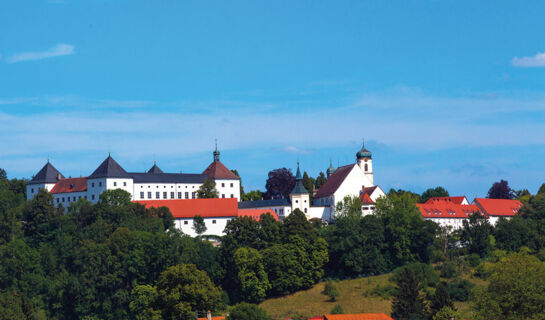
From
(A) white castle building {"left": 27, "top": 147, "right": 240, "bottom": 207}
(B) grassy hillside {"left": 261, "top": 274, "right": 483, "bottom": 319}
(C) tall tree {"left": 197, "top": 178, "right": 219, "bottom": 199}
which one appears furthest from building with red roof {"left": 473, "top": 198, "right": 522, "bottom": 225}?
(C) tall tree {"left": 197, "top": 178, "right": 219, "bottom": 199}

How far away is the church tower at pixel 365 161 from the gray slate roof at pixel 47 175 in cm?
3518

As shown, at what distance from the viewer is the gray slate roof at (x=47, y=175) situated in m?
105

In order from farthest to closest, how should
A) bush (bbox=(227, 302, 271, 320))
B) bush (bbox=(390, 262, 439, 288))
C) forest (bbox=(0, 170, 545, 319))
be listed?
forest (bbox=(0, 170, 545, 319)), bush (bbox=(390, 262, 439, 288)), bush (bbox=(227, 302, 271, 320))

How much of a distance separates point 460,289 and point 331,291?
10.5 meters

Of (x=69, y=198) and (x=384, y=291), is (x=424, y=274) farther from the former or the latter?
(x=69, y=198)

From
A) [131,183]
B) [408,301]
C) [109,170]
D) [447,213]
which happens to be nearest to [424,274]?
[408,301]

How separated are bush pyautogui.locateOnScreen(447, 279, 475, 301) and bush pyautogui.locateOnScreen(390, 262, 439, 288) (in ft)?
6.46

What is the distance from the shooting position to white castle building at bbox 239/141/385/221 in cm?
9481

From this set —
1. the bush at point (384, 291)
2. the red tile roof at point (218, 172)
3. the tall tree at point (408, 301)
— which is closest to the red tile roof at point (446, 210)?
the bush at point (384, 291)

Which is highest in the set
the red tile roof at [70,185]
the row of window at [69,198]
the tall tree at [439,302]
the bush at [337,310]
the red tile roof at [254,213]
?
the red tile roof at [70,185]

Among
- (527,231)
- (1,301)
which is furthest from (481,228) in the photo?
(1,301)

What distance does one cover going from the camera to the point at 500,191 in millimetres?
116312

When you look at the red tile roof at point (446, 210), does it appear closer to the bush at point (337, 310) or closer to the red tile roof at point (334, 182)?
the red tile roof at point (334, 182)

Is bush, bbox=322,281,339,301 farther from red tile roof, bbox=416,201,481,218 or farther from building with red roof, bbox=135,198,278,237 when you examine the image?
red tile roof, bbox=416,201,481,218
